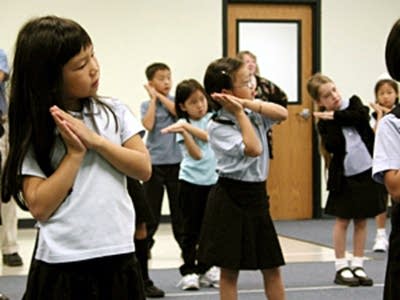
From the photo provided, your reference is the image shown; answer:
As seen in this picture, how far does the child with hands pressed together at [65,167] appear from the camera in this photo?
1.87m

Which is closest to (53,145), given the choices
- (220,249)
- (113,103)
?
(113,103)

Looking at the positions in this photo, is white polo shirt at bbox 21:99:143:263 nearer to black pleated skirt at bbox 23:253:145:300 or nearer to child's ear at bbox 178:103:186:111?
black pleated skirt at bbox 23:253:145:300

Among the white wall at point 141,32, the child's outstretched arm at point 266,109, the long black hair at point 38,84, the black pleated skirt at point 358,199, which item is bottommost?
the black pleated skirt at point 358,199

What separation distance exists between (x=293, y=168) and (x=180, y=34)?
184 centimetres

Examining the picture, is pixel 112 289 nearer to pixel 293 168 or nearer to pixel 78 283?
pixel 78 283

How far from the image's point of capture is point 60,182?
183cm

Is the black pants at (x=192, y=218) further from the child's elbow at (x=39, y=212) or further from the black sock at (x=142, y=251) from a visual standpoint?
the child's elbow at (x=39, y=212)

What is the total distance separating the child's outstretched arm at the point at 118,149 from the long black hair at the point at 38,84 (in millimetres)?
93

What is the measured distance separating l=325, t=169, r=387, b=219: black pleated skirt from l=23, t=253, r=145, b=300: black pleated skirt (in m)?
2.73

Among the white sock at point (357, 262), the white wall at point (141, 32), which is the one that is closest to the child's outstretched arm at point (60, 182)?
the white sock at point (357, 262)

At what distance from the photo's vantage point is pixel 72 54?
73.9 inches

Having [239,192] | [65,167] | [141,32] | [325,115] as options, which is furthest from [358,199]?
[141,32]

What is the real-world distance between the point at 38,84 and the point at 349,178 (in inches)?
116

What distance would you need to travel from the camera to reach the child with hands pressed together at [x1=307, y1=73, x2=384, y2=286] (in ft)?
14.7
